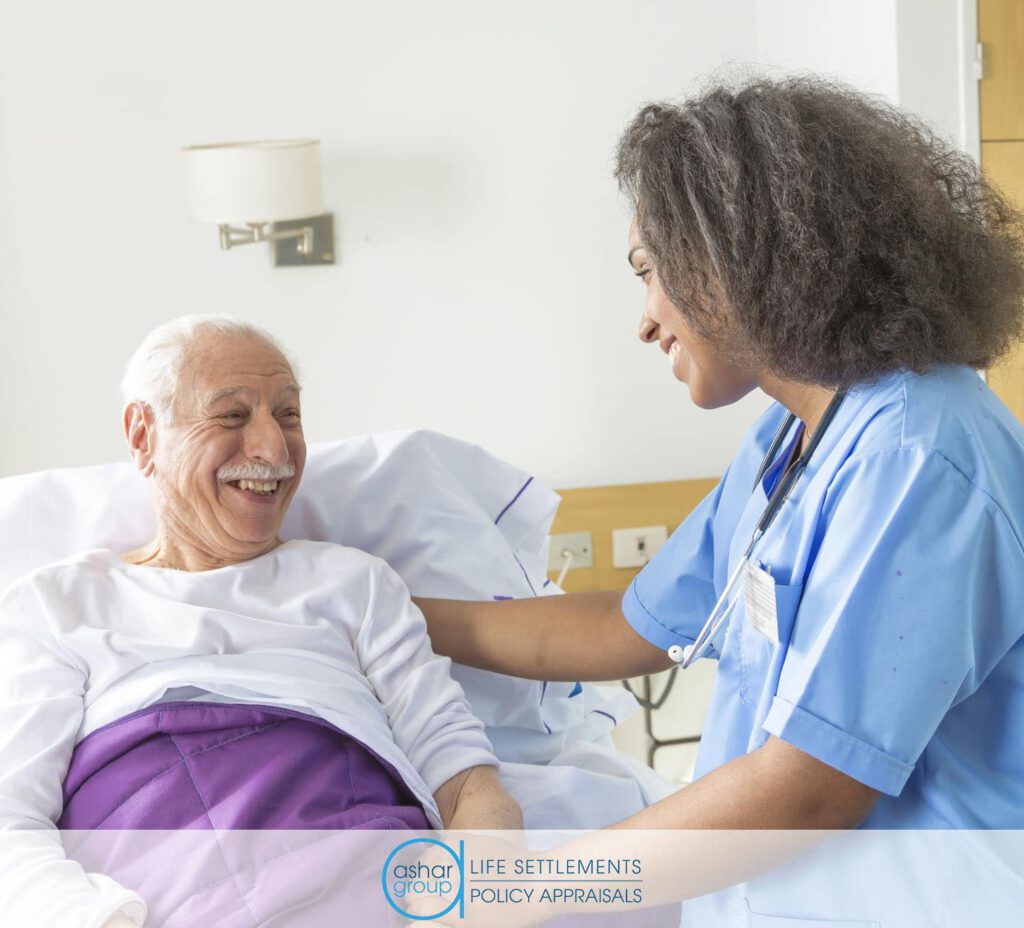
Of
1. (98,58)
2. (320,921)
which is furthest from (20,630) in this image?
(98,58)

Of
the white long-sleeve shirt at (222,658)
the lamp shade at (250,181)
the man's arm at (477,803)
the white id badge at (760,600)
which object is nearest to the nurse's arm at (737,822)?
the white id badge at (760,600)

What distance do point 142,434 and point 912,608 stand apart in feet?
3.47

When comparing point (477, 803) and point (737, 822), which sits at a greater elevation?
point (737, 822)

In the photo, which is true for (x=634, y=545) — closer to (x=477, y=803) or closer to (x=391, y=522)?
(x=391, y=522)

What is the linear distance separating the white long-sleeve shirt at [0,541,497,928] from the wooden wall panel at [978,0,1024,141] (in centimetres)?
178

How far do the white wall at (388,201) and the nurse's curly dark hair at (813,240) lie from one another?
5.07ft

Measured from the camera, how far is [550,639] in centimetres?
165

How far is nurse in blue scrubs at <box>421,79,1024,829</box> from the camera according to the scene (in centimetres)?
105

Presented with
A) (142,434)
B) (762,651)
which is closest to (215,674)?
(142,434)

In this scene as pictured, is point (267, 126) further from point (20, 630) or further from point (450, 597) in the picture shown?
point (20, 630)

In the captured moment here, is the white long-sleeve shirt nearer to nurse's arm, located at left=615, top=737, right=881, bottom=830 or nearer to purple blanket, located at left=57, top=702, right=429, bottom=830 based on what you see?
purple blanket, located at left=57, top=702, right=429, bottom=830

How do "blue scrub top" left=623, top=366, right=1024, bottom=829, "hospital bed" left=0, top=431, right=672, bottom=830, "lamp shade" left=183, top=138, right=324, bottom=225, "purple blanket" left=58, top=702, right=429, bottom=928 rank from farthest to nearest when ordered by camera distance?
"lamp shade" left=183, top=138, right=324, bottom=225, "hospital bed" left=0, top=431, right=672, bottom=830, "purple blanket" left=58, top=702, right=429, bottom=928, "blue scrub top" left=623, top=366, right=1024, bottom=829

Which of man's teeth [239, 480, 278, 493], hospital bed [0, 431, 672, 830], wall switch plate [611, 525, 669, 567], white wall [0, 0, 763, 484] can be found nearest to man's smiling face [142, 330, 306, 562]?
man's teeth [239, 480, 278, 493]

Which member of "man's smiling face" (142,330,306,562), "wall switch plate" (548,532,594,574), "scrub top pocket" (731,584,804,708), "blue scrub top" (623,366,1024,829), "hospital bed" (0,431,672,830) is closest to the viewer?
"blue scrub top" (623,366,1024,829)
